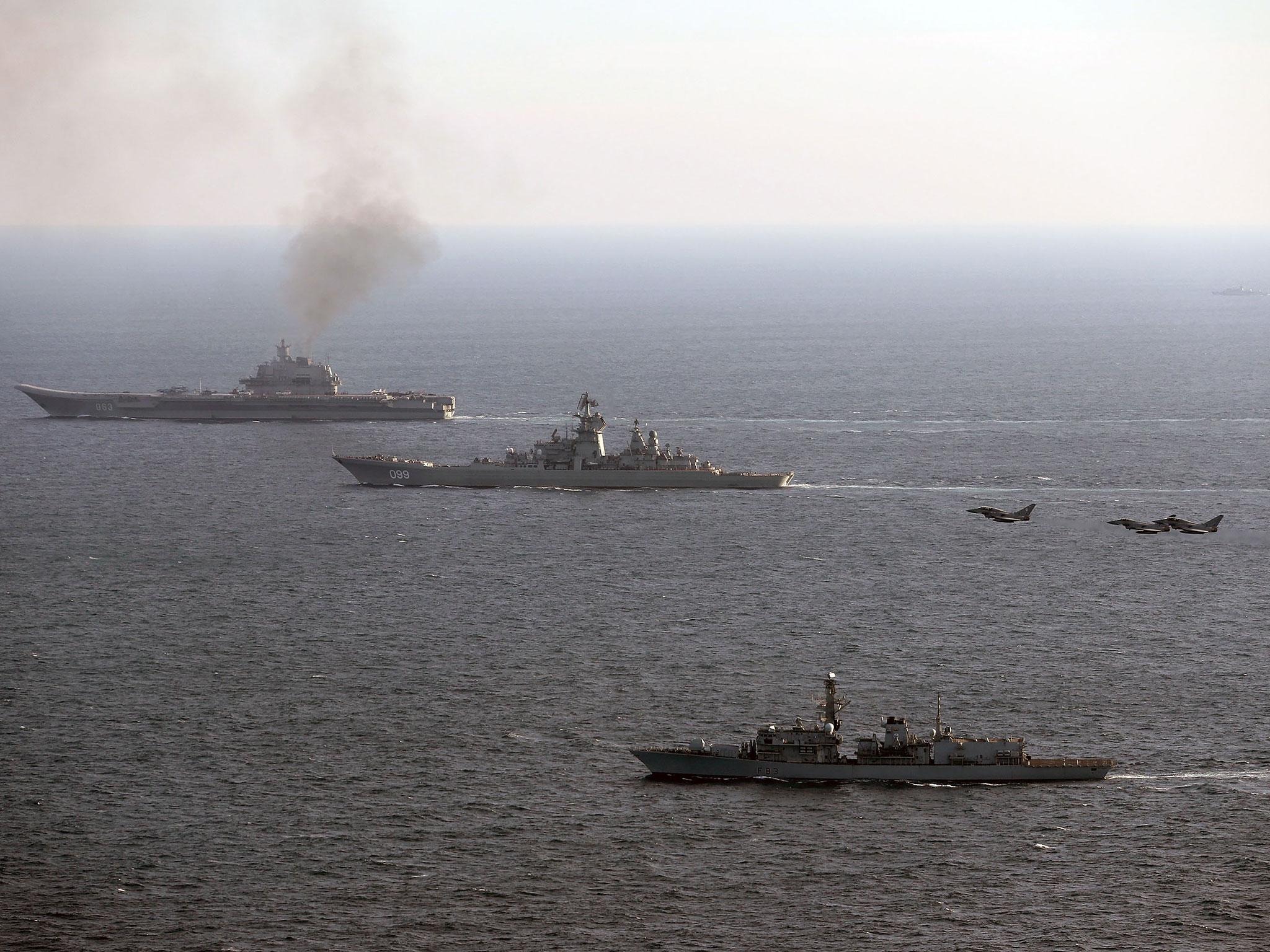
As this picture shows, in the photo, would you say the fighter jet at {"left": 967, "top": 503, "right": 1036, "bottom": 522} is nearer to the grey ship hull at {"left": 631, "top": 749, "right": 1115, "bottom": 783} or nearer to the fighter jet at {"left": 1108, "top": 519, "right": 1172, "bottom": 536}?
the fighter jet at {"left": 1108, "top": 519, "right": 1172, "bottom": 536}

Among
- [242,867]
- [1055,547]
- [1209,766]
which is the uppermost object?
[1055,547]

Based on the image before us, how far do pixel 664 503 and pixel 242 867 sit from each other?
275 ft

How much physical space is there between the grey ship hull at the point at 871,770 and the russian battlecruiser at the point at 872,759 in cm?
3

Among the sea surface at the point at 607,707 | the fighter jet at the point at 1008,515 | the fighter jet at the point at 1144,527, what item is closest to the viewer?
the sea surface at the point at 607,707

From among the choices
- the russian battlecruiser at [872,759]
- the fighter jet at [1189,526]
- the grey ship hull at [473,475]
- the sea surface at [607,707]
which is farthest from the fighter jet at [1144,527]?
the russian battlecruiser at [872,759]

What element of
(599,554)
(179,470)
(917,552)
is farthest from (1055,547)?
(179,470)

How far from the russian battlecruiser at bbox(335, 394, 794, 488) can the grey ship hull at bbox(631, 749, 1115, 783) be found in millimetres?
74470

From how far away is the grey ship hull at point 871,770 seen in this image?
77.1m

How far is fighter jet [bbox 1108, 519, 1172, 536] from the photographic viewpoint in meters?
127

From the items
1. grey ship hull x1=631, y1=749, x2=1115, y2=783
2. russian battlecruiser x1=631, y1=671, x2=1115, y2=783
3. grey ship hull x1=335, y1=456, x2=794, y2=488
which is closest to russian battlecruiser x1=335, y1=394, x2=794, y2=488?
grey ship hull x1=335, y1=456, x2=794, y2=488

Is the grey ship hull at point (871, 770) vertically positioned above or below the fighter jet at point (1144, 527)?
below

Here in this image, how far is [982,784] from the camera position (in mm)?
77938

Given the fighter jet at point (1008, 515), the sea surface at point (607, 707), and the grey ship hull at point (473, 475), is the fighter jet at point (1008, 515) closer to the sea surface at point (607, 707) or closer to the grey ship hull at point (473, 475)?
the sea surface at point (607, 707)

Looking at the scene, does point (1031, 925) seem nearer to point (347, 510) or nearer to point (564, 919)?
point (564, 919)
